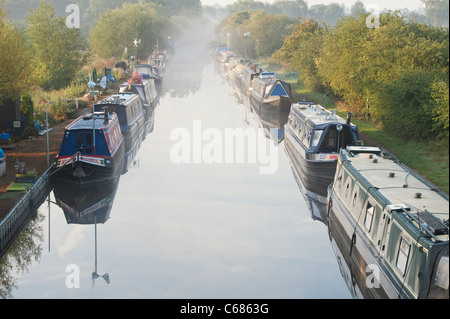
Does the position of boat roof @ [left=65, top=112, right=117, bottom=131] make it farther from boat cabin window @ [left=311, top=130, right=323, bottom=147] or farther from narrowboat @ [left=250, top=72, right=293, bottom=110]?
narrowboat @ [left=250, top=72, right=293, bottom=110]

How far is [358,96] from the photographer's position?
1419 inches

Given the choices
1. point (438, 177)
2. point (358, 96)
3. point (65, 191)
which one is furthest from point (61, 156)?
point (358, 96)

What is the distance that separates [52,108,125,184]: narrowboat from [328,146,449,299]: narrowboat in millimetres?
9800

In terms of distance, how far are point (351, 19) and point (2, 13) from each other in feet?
75.0

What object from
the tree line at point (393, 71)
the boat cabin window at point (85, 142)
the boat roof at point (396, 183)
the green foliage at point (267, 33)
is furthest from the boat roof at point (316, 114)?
the green foliage at point (267, 33)

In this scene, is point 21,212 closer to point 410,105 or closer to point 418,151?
point 418,151

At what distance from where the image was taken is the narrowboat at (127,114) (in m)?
32.2

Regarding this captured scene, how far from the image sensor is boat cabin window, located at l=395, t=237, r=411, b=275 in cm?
1275

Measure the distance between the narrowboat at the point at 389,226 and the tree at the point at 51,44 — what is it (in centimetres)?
3028

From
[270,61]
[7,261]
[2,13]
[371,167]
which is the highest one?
[2,13]

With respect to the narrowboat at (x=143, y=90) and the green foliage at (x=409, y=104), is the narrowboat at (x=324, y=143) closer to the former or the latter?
the green foliage at (x=409, y=104)

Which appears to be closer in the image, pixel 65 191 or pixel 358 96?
pixel 65 191

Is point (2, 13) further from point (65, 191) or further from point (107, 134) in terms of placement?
point (65, 191)

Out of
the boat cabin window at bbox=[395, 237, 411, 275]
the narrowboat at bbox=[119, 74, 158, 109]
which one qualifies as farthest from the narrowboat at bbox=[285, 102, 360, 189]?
the narrowboat at bbox=[119, 74, 158, 109]
